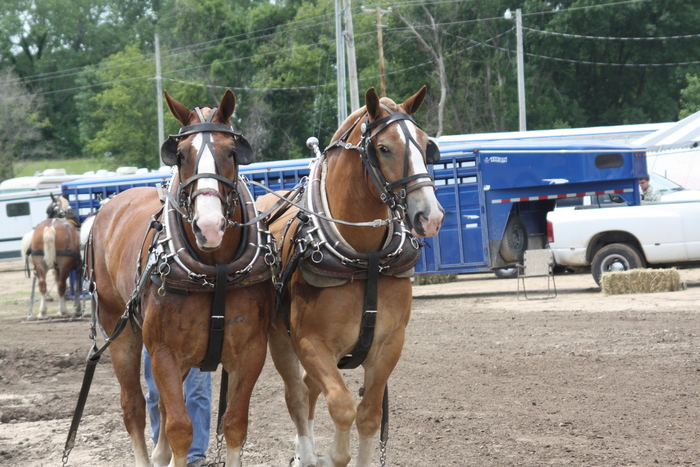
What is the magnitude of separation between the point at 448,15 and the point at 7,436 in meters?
41.6

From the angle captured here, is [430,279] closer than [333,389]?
No

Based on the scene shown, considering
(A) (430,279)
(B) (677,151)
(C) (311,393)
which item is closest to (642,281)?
(A) (430,279)

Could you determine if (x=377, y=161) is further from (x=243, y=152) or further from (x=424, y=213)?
(x=243, y=152)

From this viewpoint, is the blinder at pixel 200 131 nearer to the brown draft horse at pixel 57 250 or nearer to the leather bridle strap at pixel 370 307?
the leather bridle strap at pixel 370 307

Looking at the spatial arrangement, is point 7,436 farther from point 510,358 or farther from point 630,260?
point 630,260

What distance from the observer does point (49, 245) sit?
16266mm

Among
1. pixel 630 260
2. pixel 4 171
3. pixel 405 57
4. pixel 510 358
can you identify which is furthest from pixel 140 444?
pixel 4 171

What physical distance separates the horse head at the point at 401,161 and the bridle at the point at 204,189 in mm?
768

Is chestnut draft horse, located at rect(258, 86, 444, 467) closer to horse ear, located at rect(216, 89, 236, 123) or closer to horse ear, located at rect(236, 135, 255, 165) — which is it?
horse ear, located at rect(236, 135, 255, 165)

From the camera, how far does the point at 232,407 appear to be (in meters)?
4.35

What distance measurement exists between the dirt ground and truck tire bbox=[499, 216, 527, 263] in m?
3.35

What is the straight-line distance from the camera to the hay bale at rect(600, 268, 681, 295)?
1420cm

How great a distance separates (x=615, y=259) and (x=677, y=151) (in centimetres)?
851

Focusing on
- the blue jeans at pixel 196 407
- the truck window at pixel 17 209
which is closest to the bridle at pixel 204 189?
the blue jeans at pixel 196 407
